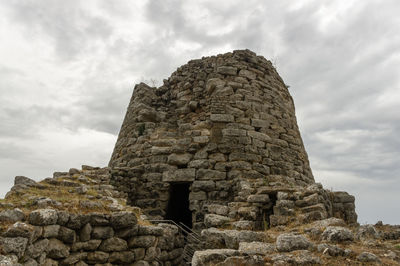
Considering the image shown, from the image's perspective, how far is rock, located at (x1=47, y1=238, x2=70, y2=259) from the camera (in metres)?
3.88

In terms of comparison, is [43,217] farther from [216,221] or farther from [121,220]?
[216,221]

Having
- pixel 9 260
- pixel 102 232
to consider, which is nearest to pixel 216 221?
pixel 102 232

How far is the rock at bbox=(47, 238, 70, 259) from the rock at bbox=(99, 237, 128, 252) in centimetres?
57

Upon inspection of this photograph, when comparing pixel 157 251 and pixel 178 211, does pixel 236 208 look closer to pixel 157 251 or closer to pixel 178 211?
pixel 157 251

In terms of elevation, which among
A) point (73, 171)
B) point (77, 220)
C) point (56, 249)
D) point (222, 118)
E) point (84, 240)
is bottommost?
point (56, 249)

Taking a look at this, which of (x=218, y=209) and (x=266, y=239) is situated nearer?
(x=266, y=239)

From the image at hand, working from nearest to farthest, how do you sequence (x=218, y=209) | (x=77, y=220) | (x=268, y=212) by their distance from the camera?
(x=77, y=220) < (x=268, y=212) < (x=218, y=209)

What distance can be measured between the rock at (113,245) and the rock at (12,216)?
1.21 m

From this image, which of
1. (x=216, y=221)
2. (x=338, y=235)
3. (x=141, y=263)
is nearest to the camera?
(x=338, y=235)

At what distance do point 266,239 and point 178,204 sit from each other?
4.95m

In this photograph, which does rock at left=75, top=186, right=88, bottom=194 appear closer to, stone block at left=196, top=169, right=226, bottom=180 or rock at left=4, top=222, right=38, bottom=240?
rock at left=4, top=222, right=38, bottom=240

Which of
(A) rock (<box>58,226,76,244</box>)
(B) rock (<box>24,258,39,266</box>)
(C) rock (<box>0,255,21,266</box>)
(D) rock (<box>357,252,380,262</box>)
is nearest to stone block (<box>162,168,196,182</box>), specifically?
(A) rock (<box>58,226,76,244</box>)

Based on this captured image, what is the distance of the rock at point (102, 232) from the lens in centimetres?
443

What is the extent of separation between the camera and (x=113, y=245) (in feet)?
15.0
